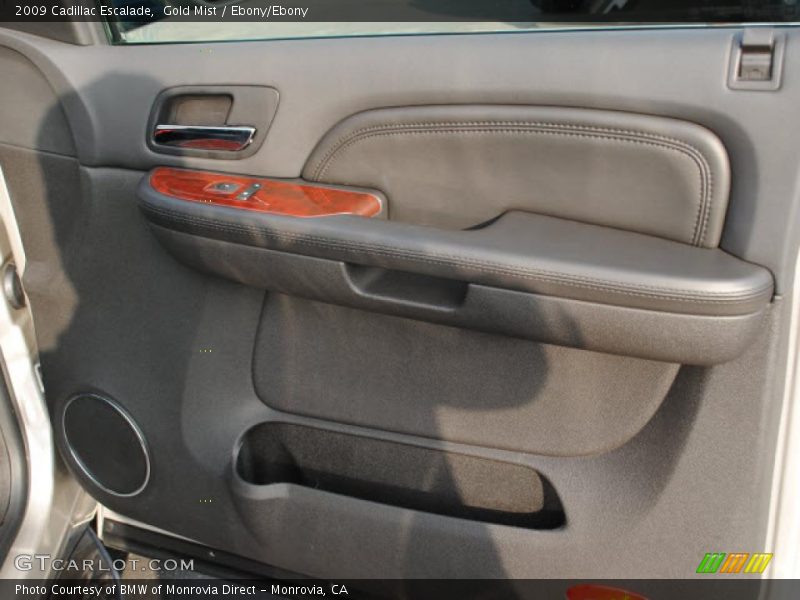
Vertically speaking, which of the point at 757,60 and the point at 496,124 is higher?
the point at 757,60

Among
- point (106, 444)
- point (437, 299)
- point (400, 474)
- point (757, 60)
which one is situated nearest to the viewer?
point (757, 60)

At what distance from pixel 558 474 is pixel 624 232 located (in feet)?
1.28

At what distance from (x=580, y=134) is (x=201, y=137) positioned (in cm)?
66

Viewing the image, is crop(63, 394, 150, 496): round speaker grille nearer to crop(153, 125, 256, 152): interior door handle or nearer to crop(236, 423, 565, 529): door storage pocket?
crop(236, 423, 565, 529): door storage pocket

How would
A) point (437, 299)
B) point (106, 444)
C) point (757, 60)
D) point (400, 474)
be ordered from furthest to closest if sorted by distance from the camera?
point (106, 444) < point (400, 474) < point (437, 299) < point (757, 60)

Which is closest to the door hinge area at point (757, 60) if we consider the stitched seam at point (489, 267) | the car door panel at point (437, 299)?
the car door panel at point (437, 299)

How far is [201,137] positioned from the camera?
55.3 inches

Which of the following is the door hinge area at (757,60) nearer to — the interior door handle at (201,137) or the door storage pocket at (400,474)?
the door storage pocket at (400,474)

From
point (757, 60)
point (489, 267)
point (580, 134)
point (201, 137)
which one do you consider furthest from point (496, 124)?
point (201, 137)

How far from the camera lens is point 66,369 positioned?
1534 mm

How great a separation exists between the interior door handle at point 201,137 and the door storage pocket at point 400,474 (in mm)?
504

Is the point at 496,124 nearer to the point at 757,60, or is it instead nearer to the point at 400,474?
the point at 757,60

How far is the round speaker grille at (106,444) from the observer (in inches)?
59.3

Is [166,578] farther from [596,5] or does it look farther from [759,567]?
[596,5]
